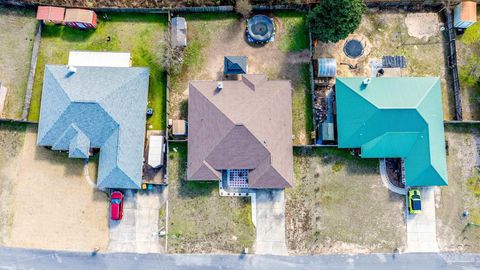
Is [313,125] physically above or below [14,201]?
above

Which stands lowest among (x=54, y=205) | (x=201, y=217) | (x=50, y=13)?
(x=201, y=217)

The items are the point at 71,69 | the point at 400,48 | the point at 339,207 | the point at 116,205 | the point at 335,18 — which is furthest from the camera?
the point at 400,48

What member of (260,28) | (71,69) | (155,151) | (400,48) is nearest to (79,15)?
(71,69)

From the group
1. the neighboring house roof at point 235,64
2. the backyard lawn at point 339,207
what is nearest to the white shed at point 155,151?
the neighboring house roof at point 235,64

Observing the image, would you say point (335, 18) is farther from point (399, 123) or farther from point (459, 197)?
point (459, 197)

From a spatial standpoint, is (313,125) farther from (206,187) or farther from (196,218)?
(196,218)

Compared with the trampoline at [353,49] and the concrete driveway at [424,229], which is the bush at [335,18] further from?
the concrete driveway at [424,229]

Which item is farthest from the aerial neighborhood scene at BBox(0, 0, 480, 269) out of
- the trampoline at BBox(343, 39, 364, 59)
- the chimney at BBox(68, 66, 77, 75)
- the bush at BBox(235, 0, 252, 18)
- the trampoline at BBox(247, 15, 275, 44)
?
the bush at BBox(235, 0, 252, 18)

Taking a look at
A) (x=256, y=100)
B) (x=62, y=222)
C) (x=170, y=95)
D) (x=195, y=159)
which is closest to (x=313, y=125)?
(x=256, y=100)
